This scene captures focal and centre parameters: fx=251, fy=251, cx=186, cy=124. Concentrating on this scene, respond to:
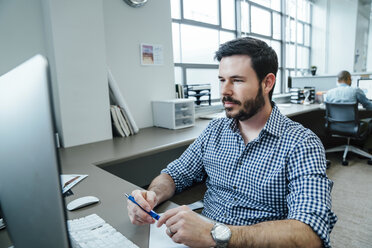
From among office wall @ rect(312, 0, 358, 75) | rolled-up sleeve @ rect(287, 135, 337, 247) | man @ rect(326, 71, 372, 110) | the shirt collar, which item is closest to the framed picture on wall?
the shirt collar

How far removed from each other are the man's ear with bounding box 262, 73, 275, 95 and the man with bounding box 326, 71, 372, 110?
279cm

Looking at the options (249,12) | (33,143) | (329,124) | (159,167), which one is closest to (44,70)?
(33,143)

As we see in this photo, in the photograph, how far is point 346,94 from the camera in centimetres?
333

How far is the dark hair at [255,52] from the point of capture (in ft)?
3.50

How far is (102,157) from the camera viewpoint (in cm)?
149

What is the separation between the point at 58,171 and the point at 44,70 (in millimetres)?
119

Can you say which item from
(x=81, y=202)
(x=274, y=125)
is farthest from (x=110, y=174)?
(x=274, y=125)

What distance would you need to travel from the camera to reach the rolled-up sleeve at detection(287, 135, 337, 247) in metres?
0.78

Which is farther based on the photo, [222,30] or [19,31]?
[222,30]

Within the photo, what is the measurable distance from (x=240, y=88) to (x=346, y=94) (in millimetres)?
2952

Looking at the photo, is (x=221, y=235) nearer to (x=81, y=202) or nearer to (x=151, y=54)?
(x=81, y=202)

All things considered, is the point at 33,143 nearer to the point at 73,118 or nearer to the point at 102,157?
the point at 102,157

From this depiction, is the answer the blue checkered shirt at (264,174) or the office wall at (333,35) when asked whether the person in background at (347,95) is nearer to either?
the blue checkered shirt at (264,174)

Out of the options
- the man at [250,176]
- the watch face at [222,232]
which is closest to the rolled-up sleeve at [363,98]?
the man at [250,176]
